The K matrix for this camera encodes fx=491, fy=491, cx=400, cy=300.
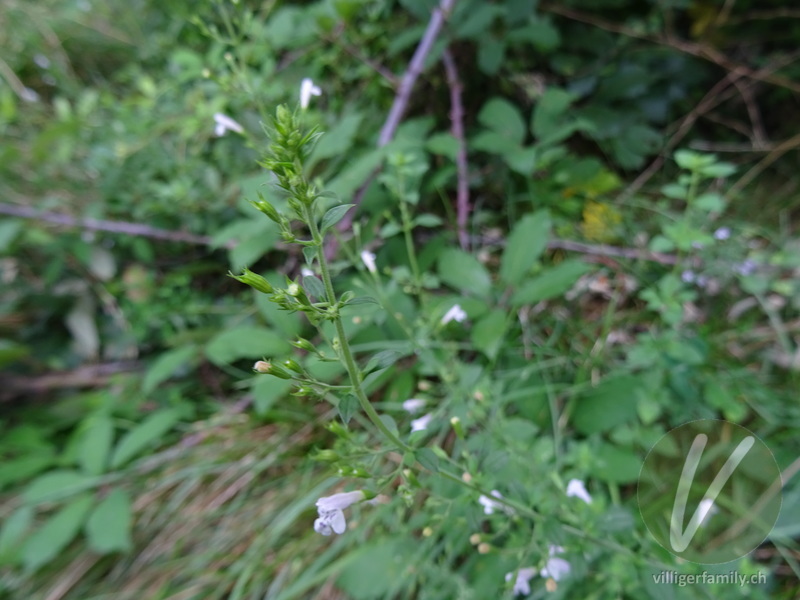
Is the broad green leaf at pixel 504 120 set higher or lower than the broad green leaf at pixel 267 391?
higher

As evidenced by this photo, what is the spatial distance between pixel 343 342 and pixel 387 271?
553 millimetres

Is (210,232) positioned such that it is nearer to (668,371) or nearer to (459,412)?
(459,412)

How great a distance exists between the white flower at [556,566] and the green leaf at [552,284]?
583 mm

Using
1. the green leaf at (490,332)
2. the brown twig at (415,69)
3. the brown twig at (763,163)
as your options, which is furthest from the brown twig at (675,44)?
the green leaf at (490,332)

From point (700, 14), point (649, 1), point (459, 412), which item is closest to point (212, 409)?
point (459, 412)

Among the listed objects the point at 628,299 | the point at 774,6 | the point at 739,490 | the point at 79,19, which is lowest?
the point at 739,490

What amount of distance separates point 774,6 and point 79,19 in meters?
3.45

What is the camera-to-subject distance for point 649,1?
1898 millimetres

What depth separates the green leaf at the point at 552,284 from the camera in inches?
48.0

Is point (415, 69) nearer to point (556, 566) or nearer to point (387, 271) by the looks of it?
point (387, 271)

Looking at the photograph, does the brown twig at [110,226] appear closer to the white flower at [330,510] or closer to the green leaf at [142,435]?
the green leaf at [142,435]

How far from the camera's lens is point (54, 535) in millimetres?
1470

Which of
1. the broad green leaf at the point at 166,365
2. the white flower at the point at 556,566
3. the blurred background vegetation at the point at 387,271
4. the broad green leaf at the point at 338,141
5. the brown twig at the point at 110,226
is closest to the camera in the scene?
the white flower at the point at 556,566

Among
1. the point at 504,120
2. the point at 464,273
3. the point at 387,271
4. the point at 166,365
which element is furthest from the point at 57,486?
the point at 504,120
